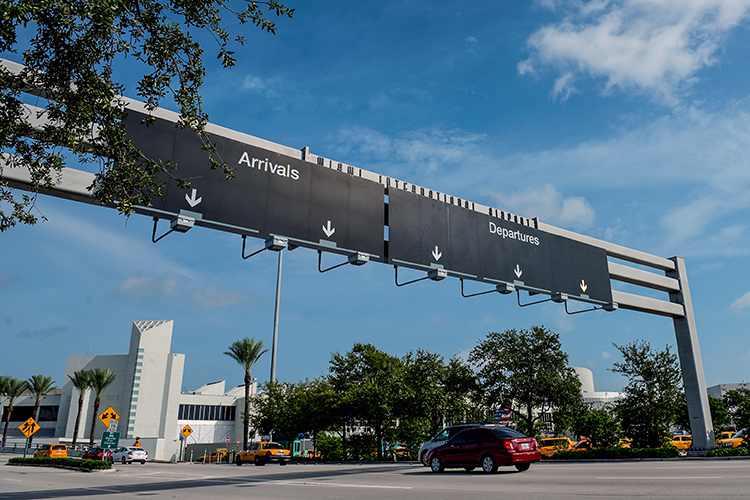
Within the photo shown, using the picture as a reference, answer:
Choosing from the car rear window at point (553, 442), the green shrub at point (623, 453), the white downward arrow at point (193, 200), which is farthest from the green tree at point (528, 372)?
the white downward arrow at point (193, 200)

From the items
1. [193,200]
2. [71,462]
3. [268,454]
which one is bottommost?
[71,462]

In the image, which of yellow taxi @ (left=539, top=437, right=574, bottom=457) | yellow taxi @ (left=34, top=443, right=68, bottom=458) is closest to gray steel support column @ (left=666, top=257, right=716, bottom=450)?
yellow taxi @ (left=539, top=437, right=574, bottom=457)

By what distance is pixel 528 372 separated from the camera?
40.0 m

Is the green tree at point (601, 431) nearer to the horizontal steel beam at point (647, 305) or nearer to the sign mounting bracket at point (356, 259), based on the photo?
the horizontal steel beam at point (647, 305)

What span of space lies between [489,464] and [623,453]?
15.4 metres

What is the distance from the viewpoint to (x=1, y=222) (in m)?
10.2

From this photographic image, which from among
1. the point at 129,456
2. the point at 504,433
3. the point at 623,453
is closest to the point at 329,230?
the point at 504,433

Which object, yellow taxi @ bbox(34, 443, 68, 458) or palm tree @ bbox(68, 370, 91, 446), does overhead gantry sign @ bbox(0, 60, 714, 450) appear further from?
palm tree @ bbox(68, 370, 91, 446)

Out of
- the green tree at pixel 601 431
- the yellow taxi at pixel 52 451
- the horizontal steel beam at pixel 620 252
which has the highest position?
the horizontal steel beam at pixel 620 252

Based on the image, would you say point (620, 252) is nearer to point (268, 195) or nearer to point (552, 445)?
point (552, 445)

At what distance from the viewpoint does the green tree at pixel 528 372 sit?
39031mm

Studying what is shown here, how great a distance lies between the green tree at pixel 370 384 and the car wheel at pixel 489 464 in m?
21.0

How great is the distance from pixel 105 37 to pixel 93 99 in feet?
3.54

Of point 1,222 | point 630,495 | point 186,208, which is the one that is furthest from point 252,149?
point 630,495
